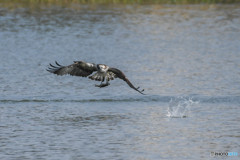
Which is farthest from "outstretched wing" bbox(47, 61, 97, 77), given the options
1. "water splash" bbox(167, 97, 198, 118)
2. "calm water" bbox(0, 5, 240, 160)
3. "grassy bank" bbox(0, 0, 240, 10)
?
"grassy bank" bbox(0, 0, 240, 10)

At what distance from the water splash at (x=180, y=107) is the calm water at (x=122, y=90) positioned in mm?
24

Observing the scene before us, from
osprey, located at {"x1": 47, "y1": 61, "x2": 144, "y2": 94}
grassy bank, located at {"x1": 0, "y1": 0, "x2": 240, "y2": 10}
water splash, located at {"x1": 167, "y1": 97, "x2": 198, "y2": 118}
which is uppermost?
grassy bank, located at {"x1": 0, "y1": 0, "x2": 240, "y2": 10}

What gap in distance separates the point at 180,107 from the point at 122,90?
9.59 feet

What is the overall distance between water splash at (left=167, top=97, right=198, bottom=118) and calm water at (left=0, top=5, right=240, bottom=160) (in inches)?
0.9

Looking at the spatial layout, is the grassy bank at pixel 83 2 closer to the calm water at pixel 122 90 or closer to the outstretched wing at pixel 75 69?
the calm water at pixel 122 90

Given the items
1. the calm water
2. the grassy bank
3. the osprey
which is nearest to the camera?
the calm water

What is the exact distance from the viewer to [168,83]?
21.2 m

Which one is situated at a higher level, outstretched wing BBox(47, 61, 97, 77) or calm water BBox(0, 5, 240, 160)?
outstretched wing BBox(47, 61, 97, 77)

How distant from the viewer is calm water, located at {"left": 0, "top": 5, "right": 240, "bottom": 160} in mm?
13852

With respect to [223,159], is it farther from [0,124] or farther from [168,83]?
[168,83]

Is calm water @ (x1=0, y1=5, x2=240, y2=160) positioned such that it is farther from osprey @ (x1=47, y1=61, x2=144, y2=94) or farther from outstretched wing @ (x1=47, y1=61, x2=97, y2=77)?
outstretched wing @ (x1=47, y1=61, x2=97, y2=77)

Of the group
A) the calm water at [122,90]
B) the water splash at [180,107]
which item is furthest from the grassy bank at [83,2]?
the water splash at [180,107]

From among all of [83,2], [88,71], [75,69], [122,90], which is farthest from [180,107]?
[83,2]

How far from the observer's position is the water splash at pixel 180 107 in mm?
16942
